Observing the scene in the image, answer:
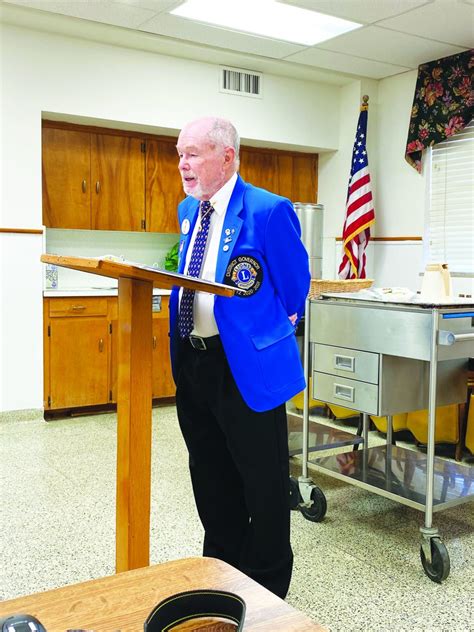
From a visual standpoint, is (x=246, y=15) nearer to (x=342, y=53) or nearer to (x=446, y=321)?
(x=342, y=53)

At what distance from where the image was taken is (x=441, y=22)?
423cm

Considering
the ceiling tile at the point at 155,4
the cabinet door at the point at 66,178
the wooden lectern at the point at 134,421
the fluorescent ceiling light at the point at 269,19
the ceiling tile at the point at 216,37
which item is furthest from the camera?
the cabinet door at the point at 66,178

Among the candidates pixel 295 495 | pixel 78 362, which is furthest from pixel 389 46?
pixel 295 495

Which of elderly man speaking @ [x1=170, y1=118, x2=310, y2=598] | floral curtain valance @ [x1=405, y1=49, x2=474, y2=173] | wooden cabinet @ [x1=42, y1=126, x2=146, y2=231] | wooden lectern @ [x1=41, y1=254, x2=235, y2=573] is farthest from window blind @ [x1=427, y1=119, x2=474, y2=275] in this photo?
wooden lectern @ [x1=41, y1=254, x2=235, y2=573]

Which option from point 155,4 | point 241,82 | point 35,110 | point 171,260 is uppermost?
point 155,4

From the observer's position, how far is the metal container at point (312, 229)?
3.70m

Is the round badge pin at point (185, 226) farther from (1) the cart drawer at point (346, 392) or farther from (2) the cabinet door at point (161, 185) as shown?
Answer: (2) the cabinet door at point (161, 185)

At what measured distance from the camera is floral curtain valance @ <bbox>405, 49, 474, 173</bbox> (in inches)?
190

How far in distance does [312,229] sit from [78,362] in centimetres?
195

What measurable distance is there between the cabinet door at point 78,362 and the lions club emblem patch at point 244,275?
9.86 feet

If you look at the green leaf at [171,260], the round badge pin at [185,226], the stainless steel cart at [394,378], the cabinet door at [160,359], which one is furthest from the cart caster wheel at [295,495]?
the green leaf at [171,260]

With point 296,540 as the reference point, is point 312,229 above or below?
above

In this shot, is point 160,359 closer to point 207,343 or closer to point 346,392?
point 346,392

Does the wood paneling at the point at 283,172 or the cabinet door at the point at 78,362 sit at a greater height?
the wood paneling at the point at 283,172
